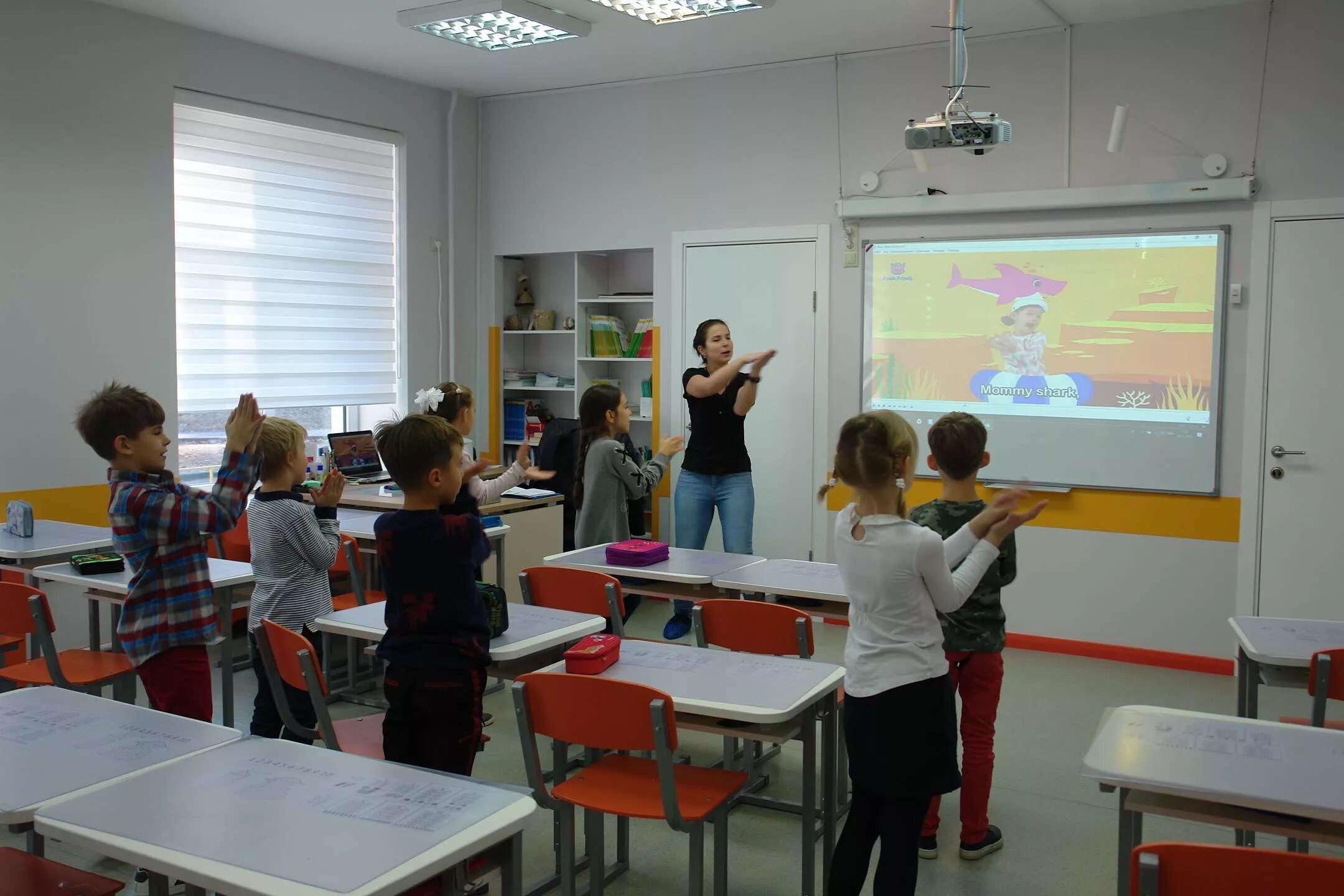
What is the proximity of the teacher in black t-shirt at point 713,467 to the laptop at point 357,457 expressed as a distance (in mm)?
1869

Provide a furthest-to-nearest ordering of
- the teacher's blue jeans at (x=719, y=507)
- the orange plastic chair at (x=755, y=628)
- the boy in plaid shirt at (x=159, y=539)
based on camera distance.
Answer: the teacher's blue jeans at (x=719, y=507) < the orange plastic chair at (x=755, y=628) < the boy in plaid shirt at (x=159, y=539)

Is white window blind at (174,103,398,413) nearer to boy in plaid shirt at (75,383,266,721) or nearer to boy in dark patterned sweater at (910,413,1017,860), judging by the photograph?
boy in plaid shirt at (75,383,266,721)

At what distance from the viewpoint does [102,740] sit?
200cm

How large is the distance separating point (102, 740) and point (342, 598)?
2911mm

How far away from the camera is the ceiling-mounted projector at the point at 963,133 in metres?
3.91

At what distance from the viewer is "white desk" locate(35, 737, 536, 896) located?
4.91ft

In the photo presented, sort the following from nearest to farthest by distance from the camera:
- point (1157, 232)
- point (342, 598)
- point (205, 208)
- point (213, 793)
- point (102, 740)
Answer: point (213, 793), point (102, 740), point (342, 598), point (1157, 232), point (205, 208)

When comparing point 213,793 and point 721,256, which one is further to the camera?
point 721,256

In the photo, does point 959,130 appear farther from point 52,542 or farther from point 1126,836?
point 52,542

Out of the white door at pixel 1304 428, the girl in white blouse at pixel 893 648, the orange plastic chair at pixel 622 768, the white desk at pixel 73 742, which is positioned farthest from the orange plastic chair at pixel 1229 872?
the white door at pixel 1304 428

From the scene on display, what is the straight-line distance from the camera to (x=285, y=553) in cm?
334

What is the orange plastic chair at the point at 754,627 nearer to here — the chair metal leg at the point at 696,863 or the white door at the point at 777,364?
the chair metal leg at the point at 696,863

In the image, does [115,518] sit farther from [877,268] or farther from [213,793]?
[877,268]

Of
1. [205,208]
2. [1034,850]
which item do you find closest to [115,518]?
[1034,850]
